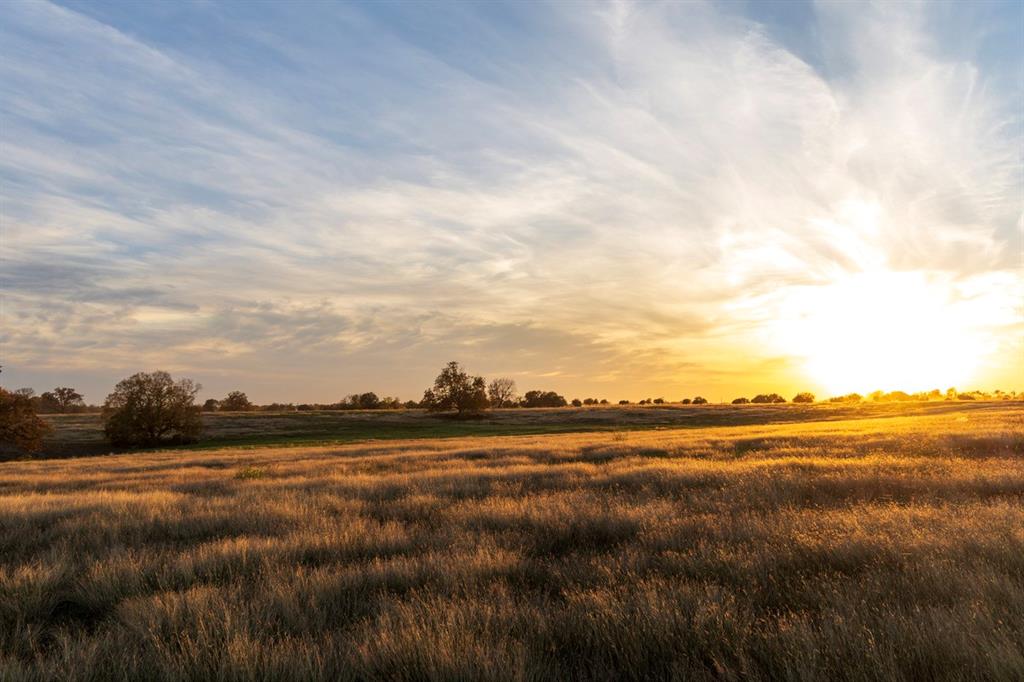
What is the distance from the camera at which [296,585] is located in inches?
213

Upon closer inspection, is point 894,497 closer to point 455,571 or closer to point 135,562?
point 455,571

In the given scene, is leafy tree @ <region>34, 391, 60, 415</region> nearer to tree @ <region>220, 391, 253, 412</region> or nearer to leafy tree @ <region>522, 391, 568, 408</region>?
tree @ <region>220, 391, 253, 412</region>

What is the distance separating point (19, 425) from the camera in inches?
2258

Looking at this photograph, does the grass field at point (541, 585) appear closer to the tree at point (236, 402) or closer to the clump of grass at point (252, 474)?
the clump of grass at point (252, 474)

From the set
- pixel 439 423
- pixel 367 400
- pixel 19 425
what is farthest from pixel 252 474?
pixel 367 400

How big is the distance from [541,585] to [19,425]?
240ft

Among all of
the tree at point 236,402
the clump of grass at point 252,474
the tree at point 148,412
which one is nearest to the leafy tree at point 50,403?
the tree at point 236,402

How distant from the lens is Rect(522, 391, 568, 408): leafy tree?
164250mm

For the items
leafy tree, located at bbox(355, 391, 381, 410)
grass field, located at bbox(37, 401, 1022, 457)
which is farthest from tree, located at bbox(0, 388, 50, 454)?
leafy tree, located at bbox(355, 391, 381, 410)

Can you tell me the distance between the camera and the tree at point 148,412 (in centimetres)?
6594

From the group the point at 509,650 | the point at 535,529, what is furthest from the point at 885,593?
the point at 535,529

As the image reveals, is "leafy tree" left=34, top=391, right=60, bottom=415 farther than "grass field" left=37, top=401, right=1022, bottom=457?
Yes

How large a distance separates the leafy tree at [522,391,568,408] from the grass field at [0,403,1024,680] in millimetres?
153807

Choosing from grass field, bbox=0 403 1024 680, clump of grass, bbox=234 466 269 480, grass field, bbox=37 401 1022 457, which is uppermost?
grass field, bbox=0 403 1024 680
